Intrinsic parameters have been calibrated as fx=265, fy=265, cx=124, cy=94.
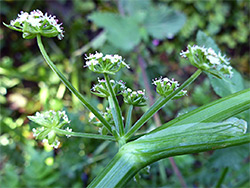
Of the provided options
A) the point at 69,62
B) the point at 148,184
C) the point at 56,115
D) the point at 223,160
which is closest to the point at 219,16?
the point at 69,62

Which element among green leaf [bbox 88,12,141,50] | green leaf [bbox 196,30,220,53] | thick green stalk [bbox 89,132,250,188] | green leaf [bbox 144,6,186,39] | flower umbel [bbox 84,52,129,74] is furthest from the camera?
green leaf [bbox 144,6,186,39]

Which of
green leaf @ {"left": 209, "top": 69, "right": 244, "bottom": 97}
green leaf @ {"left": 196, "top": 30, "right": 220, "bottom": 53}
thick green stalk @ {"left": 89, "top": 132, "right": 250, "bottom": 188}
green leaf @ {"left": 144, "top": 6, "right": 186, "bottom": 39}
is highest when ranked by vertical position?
green leaf @ {"left": 144, "top": 6, "right": 186, "bottom": 39}

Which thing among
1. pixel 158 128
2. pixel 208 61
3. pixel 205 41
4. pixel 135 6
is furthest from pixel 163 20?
pixel 158 128

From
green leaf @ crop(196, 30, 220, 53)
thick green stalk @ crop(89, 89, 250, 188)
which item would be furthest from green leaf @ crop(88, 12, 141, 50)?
thick green stalk @ crop(89, 89, 250, 188)

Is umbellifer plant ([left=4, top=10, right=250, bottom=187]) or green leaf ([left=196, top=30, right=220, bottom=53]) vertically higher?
green leaf ([left=196, top=30, right=220, bottom=53])

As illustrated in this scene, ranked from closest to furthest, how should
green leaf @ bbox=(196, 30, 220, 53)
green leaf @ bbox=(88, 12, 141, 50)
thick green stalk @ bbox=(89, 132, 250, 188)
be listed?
thick green stalk @ bbox=(89, 132, 250, 188) < green leaf @ bbox=(196, 30, 220, 53) < green leaf @ bbox=(88, 12, 141, 50)

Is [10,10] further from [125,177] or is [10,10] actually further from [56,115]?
[125,177]

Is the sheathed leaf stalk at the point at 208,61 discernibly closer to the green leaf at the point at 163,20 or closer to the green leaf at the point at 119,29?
the green leaf at the point at 119,29

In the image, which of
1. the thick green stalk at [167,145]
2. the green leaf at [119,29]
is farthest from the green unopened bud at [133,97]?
the green leaf at [119,29]

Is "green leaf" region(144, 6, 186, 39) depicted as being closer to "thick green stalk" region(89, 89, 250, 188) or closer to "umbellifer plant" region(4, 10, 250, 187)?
"umbellifer plant" region(4, 10, 250, 187)
